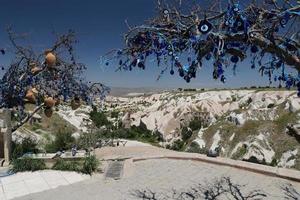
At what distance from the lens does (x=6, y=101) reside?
218 inches

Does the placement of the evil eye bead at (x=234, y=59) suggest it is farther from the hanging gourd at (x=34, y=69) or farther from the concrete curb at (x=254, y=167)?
the concrete curb at (x=254, y=167)

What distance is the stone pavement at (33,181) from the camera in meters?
9.09

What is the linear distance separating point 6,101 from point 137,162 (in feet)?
22.8

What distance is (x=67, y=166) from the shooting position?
10961 mm

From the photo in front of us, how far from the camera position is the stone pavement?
9.09m

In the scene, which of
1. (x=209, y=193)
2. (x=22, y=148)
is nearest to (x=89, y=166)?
(x=22, y=148)

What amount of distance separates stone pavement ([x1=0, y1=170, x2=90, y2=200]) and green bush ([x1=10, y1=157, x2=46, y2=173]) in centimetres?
23

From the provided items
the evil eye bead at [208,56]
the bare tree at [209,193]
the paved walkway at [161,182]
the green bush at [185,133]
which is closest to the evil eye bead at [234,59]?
the evil eye bead at [208,56]

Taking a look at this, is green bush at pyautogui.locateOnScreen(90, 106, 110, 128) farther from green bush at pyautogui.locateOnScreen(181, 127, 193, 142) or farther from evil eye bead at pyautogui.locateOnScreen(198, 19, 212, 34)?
evil eye bead at pyautogui.locateOnScreen(198, 19, 212, 34)

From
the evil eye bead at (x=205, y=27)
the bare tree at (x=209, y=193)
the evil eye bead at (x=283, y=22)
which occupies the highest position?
the evil eye bead at (x=283, y=22)

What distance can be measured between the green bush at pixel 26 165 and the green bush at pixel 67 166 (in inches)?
15.1

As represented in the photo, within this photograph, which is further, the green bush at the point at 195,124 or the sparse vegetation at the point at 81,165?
the green bush at the point at 195,124

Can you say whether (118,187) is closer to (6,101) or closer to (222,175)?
(222,175)

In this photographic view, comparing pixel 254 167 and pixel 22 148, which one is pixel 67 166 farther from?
pixel 254 167
